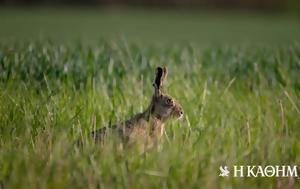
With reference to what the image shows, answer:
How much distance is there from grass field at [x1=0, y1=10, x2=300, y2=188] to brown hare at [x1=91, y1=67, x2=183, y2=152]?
16 centimetres

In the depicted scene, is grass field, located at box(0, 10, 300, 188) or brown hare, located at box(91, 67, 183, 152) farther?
brown hare, located at box(91, 67, 183, 152)

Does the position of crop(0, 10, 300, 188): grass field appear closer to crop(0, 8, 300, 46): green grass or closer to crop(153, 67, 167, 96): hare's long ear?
crop(153, 67, 167, 96): hare's long ear

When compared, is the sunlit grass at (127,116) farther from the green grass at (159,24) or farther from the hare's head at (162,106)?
the green grass at (159,24)

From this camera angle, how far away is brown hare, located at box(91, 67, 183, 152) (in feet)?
20.1

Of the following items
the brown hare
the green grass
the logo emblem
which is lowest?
the green grass

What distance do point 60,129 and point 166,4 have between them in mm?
54320

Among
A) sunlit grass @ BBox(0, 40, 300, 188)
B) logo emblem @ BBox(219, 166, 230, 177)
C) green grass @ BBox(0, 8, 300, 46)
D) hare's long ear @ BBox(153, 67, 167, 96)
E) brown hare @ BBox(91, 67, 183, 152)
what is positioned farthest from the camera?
green grass @ BBox(0, 8, 300, 46)

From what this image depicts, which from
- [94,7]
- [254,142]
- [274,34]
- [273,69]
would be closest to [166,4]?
[94,7]

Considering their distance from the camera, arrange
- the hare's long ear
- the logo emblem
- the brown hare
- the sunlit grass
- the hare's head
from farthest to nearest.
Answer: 1. the hare's head
2. the hare's long ear
3. the brown hare
4. the logo emblem
5. the sunlit grass

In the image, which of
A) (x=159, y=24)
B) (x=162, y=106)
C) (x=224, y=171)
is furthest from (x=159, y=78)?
(x=159, y=24)

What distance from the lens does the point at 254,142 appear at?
6359mm

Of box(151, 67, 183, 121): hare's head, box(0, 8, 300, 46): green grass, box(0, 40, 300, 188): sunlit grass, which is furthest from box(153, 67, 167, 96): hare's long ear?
box(0, 8, 300, 46): green grass

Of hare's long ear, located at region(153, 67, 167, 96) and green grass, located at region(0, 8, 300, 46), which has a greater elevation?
hare's long ear, located at region(153, 67, 167, 96)

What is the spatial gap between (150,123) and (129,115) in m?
1.00
